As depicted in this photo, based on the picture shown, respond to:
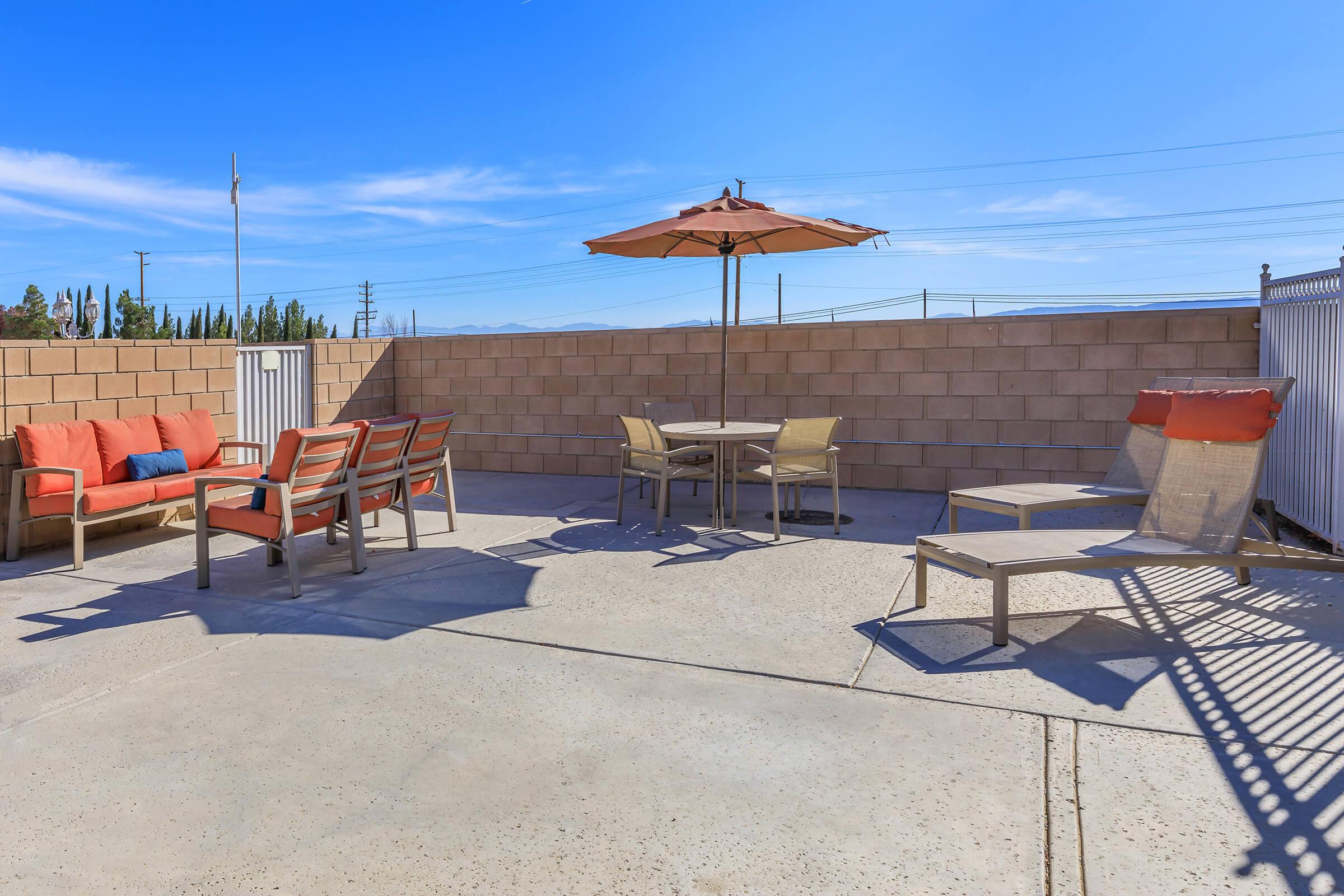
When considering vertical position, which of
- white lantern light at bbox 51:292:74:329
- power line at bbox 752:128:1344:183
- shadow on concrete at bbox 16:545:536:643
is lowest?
shadow on concrete at bbox 16:545:536:643

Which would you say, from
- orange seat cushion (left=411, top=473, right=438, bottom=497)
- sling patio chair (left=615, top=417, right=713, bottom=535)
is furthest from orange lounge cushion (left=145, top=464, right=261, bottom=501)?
sling patio chair (left=615, top=417, right=713, bottom=535)

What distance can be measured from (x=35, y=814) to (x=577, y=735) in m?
1.37

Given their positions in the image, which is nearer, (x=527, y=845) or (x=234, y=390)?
(x=527, y=845)

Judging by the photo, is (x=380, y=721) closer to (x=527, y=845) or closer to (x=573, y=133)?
(x=527, y=845)

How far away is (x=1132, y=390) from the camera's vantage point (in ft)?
22.6

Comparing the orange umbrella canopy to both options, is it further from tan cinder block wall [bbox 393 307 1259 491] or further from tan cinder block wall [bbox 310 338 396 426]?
tan cinder block wall [bbox 310 338 396 426]

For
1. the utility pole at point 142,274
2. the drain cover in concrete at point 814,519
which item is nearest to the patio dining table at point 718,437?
the drain cover in concrete at point 814,519

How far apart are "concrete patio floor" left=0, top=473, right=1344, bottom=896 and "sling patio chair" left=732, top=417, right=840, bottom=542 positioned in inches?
42.4

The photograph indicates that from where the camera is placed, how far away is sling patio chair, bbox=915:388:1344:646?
3.47 metres

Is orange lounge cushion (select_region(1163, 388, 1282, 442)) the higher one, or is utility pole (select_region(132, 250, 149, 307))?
utility pole (select_region(132, 250, 149, 307))

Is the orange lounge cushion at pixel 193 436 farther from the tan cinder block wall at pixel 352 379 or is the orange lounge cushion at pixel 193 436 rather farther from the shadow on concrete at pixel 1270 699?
the shadow on concrete at pixel 1270 699

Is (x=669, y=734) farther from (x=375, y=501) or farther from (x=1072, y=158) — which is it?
(x=1072, y=158)

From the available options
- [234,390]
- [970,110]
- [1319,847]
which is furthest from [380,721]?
[970,110]

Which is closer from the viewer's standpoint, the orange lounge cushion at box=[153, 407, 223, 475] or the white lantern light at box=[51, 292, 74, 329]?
the orange lounge cushion at box=[153, 407, 223, 475]
